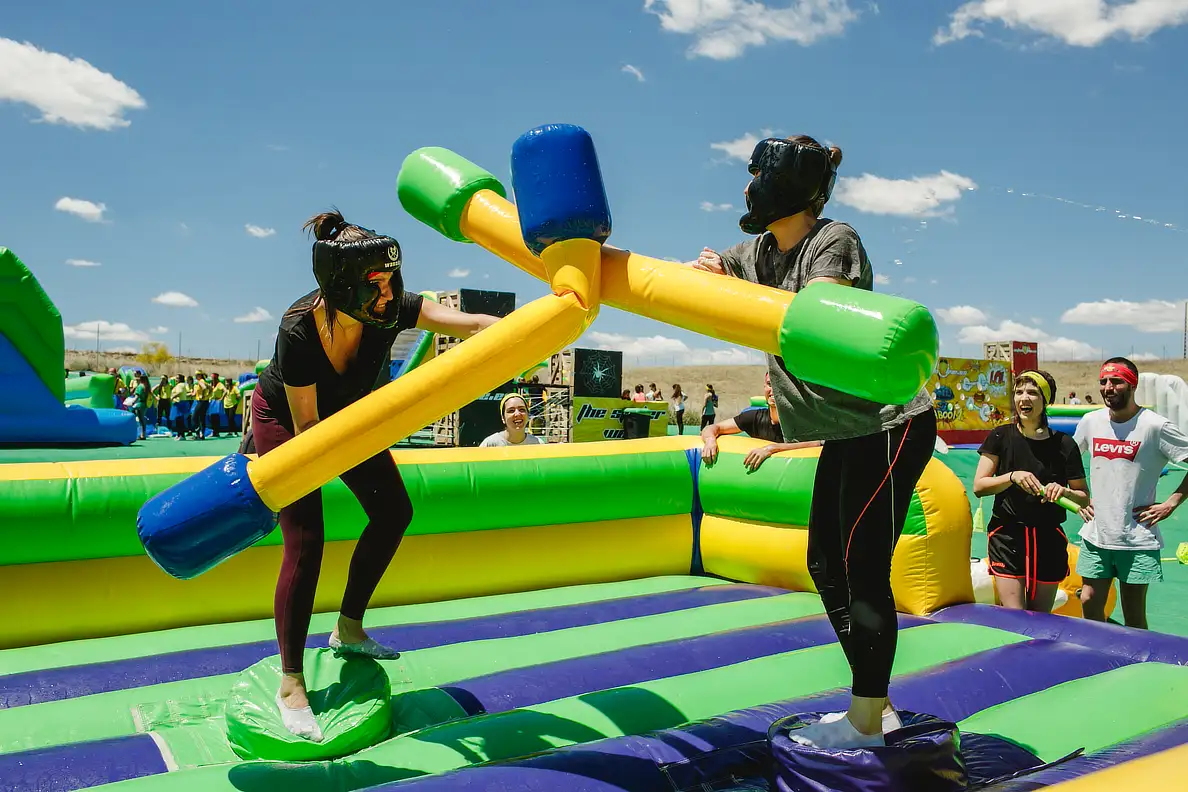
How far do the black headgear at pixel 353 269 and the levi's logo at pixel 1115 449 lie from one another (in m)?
2.72

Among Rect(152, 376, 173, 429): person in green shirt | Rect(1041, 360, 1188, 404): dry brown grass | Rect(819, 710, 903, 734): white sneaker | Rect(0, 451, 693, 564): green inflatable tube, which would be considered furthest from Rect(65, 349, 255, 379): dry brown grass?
Rect(819, 710, 903, 734): white sneaker

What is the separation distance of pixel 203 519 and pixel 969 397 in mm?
15068

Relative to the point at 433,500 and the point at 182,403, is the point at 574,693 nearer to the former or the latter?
the point at 433,500

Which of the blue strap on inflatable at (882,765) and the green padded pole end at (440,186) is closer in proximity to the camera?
the blue strap on inflatable at (882,765)

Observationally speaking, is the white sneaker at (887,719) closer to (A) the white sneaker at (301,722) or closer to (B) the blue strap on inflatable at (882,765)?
(B) the blue strap on inflatable at (882,765)

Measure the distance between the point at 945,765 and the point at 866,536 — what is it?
1.59 ft

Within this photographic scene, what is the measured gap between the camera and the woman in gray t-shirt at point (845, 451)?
1.78m

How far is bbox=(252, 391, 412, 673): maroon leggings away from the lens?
2.14m

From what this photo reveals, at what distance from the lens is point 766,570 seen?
3721mm

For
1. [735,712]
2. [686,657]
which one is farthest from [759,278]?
[686,657]

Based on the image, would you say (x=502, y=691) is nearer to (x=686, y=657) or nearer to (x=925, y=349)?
(x=686, y=657)

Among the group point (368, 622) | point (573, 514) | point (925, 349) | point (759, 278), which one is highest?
point (759, 278)

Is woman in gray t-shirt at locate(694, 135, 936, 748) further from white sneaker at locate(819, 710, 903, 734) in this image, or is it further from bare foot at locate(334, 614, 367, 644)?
bare foot at locate(334, 614, 367, 644)

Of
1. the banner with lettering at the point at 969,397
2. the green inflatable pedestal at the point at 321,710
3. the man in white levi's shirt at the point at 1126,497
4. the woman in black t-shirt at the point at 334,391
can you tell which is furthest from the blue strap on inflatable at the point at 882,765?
the banner with lettering at the point at 969,397
